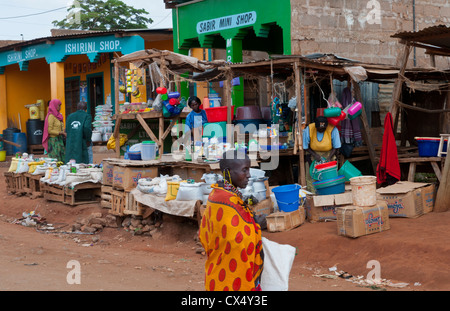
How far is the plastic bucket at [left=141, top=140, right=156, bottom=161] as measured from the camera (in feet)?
37.1

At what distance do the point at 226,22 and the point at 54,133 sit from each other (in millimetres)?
5576

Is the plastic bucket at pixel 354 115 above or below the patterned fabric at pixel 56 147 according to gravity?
above

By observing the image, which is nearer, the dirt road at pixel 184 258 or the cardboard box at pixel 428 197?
the dirt road at pixel 184 258

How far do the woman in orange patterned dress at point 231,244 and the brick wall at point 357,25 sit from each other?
10478mm

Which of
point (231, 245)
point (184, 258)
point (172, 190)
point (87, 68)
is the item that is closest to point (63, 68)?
point (87, 68)

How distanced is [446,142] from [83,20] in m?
26.6

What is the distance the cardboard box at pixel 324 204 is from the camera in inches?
356

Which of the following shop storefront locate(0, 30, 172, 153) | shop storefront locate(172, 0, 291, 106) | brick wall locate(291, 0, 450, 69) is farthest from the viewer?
shop storefront locate(0, 30, 172, 153)

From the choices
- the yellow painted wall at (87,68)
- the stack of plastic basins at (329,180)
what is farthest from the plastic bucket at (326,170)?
the yellow painted wall at (87,68)

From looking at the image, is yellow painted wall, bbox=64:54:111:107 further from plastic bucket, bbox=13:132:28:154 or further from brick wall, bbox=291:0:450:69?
brick wall, bbox=291:0:450:69

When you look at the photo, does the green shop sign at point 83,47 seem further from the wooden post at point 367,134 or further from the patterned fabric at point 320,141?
the patterned fabric at point 320,141

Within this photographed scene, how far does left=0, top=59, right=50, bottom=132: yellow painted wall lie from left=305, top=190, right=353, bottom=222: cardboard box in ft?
55.4

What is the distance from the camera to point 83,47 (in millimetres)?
18969

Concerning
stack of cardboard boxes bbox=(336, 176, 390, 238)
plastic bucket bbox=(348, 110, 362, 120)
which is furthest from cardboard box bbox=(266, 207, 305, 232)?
plastic bucket bbox=(348, 110, 362, 120)
